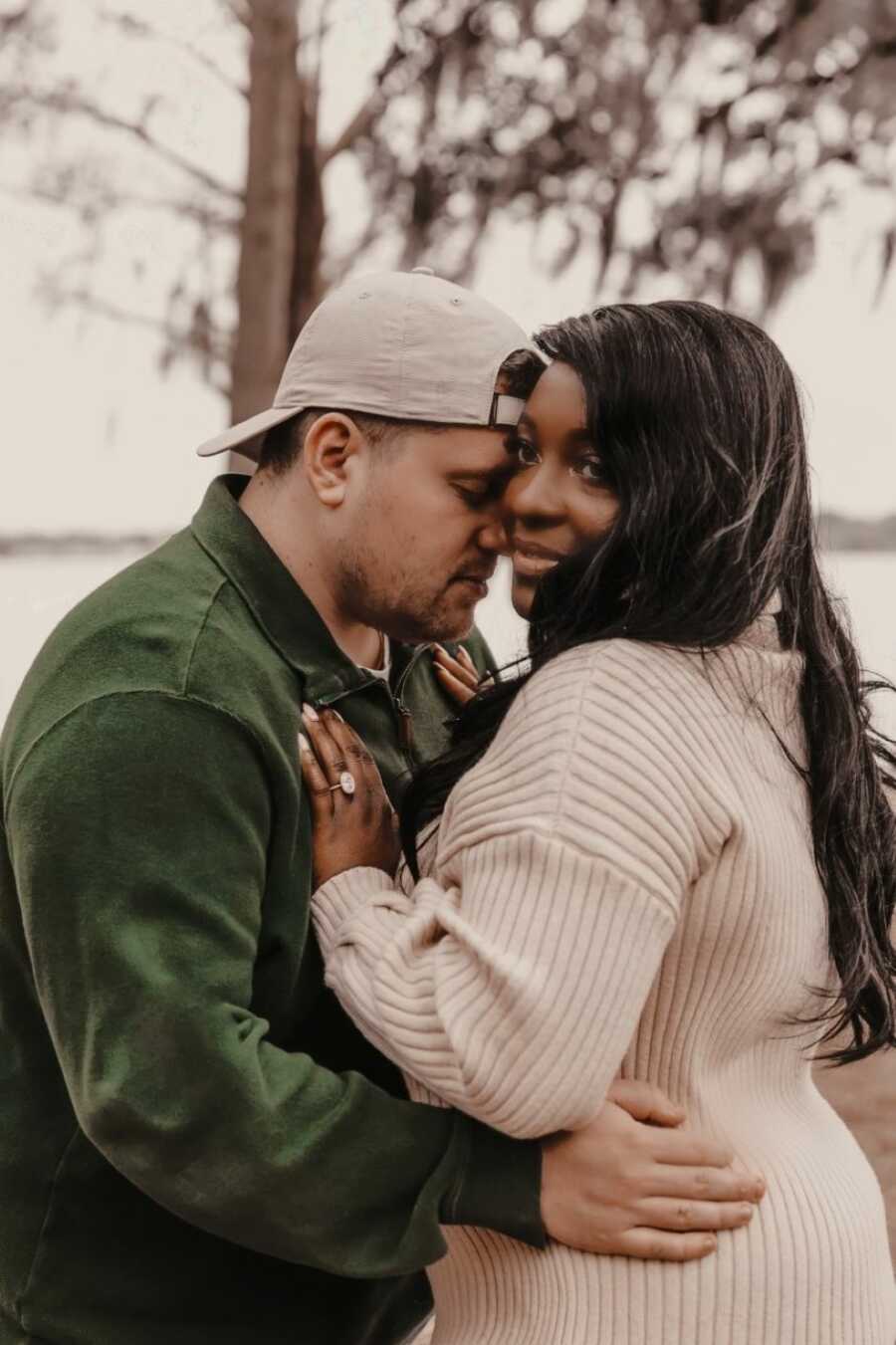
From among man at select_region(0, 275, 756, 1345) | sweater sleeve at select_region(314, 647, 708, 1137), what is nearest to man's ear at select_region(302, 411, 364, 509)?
man at select_region(0, 275, 756, 1345)

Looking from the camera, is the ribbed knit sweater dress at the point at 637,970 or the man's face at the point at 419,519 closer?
the ribbed knit sweater dress at the point at 637,970

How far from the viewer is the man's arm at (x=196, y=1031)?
2.05 metres

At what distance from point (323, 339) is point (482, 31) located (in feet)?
14.3

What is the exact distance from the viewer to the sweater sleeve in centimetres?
191

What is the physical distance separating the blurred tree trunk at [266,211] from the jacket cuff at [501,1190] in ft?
15.7

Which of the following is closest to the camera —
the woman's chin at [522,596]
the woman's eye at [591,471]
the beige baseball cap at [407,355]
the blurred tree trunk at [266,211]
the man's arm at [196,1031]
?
the man's arm at [196,1031]

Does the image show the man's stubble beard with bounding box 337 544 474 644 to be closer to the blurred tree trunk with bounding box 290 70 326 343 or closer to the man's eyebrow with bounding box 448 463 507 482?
the man's eyebrow with bounding box 448 463 507 482

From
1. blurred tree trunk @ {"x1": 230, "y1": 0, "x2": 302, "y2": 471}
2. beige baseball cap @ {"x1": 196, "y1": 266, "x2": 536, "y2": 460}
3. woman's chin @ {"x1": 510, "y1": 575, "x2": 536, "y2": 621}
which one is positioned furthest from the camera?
blurred tree trunk @ {"x1": 230, "y1": 0, "x2": 302, "y2": 471}

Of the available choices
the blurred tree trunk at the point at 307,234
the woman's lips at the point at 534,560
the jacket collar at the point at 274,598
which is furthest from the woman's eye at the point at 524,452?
the blurred tree trunk at the point at 307,234

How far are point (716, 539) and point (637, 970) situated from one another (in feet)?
1.81

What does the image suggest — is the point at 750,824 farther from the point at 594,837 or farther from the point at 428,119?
the point at 428,119

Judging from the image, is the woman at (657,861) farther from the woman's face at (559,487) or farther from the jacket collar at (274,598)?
the jacket collar at (274,598)

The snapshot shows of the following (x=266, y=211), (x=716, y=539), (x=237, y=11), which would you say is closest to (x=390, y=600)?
(x=716, y=539)

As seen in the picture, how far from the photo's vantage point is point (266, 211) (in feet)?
22.0
